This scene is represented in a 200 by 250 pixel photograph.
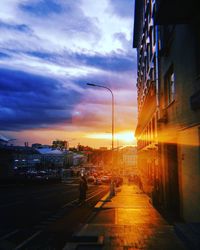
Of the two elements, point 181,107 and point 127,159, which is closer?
point 181,107

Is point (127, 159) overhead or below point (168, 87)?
overhead

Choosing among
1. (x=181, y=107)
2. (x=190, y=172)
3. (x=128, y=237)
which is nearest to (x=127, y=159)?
(x=181, y=107)

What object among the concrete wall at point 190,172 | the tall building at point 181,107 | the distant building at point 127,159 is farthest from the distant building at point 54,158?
the concrete wall at point 190,172

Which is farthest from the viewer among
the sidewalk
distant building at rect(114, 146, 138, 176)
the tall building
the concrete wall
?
distant building at rect(114, 146, 138, 176)

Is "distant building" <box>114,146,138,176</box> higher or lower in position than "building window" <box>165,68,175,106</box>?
higher

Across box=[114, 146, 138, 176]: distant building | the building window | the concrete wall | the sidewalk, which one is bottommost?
the sidewalk

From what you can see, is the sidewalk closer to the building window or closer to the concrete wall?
the concrete wall

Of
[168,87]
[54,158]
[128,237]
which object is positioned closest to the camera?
[128,237]

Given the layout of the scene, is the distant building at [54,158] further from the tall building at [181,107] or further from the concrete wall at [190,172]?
the concrete wall at [190,172]

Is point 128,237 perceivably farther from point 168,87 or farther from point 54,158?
point 54,158

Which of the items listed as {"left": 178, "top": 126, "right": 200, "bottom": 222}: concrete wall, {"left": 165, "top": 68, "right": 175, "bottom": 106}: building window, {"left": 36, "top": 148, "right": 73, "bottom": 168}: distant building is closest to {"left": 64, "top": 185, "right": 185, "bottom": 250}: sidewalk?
{"left": 178, "top": 126, "right": 200, "bottom": 222}: concrete wall

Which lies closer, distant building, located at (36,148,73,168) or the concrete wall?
the concrete wall

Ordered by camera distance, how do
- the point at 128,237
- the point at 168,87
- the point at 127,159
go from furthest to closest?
the point at 127,159, the point at 168,87, the point at 128,237

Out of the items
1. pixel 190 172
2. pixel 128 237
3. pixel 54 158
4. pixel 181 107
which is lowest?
pixel 128 237
